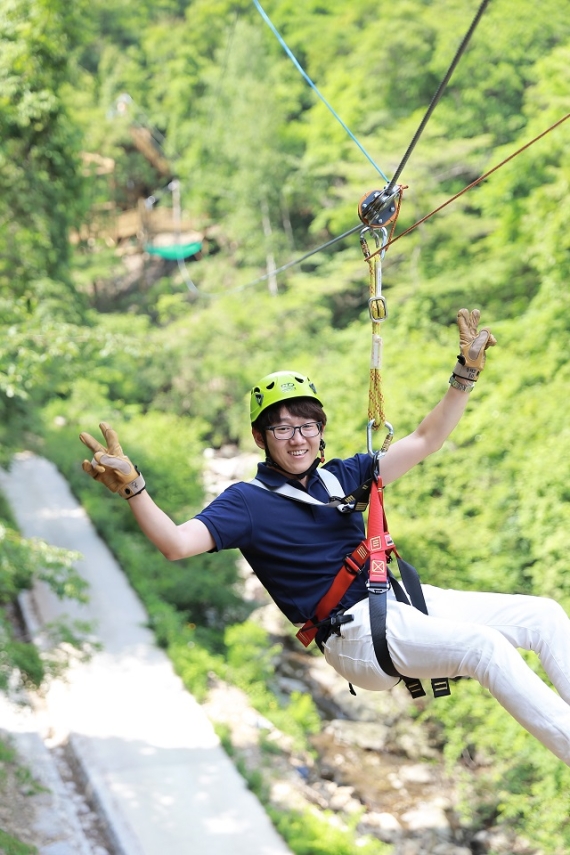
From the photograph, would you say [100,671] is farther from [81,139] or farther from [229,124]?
[229,124]

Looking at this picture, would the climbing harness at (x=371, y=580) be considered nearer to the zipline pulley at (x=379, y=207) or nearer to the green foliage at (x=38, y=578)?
the zipline pulley at (x=379, y=207)

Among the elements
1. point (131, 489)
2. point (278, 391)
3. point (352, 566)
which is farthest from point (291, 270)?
point (131, 489)

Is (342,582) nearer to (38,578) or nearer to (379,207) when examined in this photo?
(379,207)

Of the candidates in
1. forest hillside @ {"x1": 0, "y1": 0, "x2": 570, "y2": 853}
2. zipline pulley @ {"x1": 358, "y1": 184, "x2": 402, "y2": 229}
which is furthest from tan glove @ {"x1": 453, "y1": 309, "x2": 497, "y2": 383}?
forest hillside @ {"x1": 0, "y1": 0, "x2": 570, "y2": 853}

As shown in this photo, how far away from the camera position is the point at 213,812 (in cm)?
655

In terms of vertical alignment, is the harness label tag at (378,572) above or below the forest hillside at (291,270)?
below

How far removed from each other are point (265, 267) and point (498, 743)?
1628cm

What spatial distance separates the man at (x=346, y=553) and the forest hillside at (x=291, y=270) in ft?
3.66

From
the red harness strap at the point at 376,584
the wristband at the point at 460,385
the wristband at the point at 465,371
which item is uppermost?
the wristband at the point at 465,371

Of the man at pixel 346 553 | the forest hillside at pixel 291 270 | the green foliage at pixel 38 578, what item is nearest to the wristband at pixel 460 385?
the man at pixel 346 553

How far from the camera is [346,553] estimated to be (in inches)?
106

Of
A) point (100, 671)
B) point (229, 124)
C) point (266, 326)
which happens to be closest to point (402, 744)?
point (100, 671)

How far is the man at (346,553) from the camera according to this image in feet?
7.41

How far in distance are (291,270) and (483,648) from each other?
1976 centimetres
